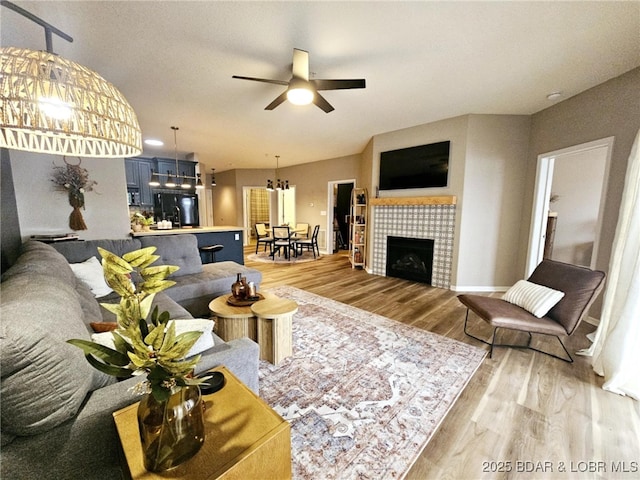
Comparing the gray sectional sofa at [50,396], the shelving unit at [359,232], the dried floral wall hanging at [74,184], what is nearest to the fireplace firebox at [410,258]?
the shelving unit at [359,232]

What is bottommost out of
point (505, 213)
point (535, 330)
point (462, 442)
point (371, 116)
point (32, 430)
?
point (462, 442)

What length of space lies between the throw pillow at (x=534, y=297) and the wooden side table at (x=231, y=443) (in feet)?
8.23

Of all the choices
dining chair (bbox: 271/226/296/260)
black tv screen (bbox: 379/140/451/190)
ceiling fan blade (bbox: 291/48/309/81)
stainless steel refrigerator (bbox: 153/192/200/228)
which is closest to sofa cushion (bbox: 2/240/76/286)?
ceiling fan blade (bbox: 291/48/309/81)

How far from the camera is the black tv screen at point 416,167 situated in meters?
4.18

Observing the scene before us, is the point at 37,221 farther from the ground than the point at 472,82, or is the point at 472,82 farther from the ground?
the point at 472,82

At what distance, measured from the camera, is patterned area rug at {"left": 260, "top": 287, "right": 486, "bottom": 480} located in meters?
1.38

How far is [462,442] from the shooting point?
148cm

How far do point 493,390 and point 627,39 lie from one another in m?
3.06

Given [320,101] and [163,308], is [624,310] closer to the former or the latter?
[320,101]

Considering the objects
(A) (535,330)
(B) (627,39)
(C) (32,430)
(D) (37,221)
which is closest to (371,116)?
(B) (627,39)

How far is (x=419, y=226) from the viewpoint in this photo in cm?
452

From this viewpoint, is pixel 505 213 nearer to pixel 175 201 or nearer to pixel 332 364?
pixel 332 364

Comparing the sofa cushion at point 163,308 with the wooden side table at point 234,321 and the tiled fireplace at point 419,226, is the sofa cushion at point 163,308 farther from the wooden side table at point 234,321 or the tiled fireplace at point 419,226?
the tiled fireplace at point 419,226

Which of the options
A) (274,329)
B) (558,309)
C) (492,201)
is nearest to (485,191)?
(492,201)
